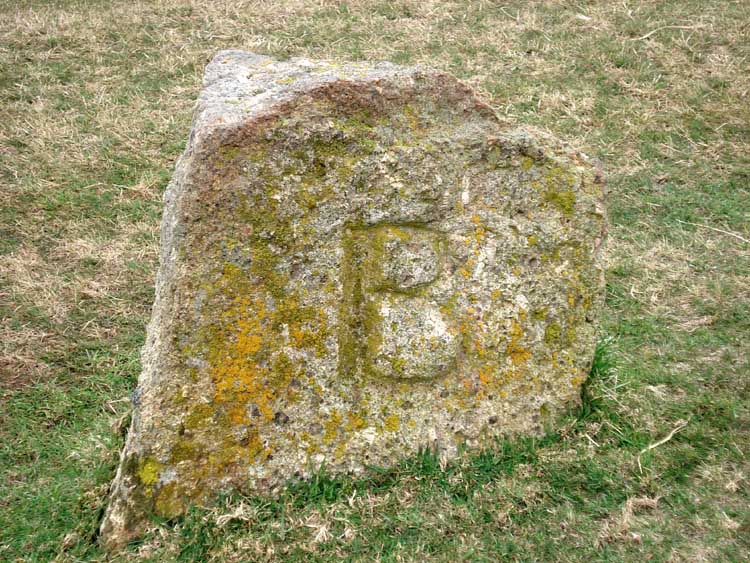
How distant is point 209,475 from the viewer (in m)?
3.08

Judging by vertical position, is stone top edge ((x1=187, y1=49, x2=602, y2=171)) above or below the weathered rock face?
above

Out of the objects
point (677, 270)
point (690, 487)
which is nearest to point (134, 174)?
point (677, 270)

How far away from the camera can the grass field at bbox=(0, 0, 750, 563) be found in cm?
307

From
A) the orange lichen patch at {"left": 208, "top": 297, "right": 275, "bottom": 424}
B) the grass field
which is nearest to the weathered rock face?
the orange lichen patch at {"left": 208, "top": 297, "right": 275, "bottom": 424}

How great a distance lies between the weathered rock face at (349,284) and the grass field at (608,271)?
8.2 inches

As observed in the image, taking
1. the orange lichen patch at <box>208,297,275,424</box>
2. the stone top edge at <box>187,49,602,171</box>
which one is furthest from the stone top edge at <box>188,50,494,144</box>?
the orange lichen patch at <box>208,297,275,424</box>

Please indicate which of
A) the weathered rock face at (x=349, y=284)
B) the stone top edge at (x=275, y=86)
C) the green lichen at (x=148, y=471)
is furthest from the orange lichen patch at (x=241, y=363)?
the stone top edge at (x=275, y=86)

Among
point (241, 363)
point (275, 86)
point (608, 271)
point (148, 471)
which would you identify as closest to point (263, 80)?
point (275, 86)

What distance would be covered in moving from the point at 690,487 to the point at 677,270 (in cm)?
205

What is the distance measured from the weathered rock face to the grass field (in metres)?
0.21

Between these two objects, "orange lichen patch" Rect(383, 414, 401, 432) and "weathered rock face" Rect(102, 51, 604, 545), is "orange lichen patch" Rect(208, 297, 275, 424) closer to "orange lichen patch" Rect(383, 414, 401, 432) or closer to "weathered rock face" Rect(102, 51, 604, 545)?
"weathered rock face" Rect(102, 51, 604, 545)

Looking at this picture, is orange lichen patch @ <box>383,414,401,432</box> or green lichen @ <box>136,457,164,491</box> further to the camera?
orange lichen patch @ <box>383,414,401,432</box>

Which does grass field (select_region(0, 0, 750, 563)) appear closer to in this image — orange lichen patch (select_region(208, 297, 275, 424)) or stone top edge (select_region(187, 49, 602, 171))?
orange lichen patch (select_region(208, 297, 275, 424))

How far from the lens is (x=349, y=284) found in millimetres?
3264
